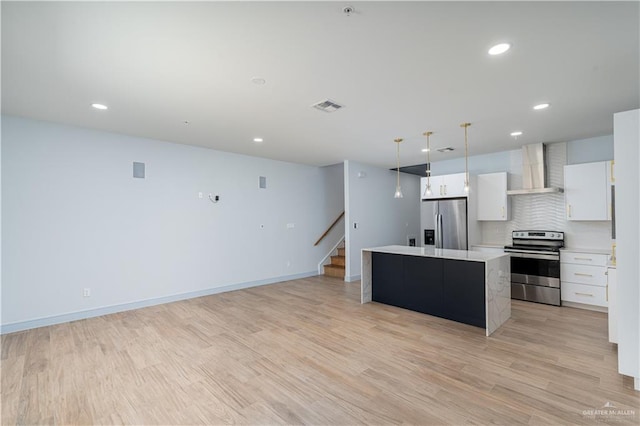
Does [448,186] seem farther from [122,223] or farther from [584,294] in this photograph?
[122,223]

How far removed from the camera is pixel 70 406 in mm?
2268

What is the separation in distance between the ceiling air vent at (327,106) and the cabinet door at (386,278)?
2.49 meters

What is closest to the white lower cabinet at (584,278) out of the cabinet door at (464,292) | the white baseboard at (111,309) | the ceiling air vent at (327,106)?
the cabinet door at (464,292)

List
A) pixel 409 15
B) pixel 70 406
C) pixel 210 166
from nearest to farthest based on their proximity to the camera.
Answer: pixel 409 15
pixel 70 406
pixel 210 166

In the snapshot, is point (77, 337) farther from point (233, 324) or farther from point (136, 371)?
point (233, 324)

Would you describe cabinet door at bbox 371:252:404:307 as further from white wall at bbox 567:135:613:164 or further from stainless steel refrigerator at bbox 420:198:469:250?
white wall at bbox 567:135:613:164

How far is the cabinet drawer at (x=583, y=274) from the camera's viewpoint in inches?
172

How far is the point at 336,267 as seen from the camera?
24.5 ft

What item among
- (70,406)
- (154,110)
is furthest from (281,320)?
(154,110)

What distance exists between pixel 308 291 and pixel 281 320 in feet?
5.50

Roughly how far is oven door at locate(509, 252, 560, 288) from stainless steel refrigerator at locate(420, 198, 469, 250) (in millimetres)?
863

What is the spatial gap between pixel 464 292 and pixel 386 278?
125 cm

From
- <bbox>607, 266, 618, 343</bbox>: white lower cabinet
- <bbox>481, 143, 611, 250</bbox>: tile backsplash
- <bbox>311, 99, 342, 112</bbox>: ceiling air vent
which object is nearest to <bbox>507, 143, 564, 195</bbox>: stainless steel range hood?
<bbox>481, 143, 611, 250</bbox>: tile backsplash

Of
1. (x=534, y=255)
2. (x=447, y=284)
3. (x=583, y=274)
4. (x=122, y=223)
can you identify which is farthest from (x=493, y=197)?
(x=122, y=223)
